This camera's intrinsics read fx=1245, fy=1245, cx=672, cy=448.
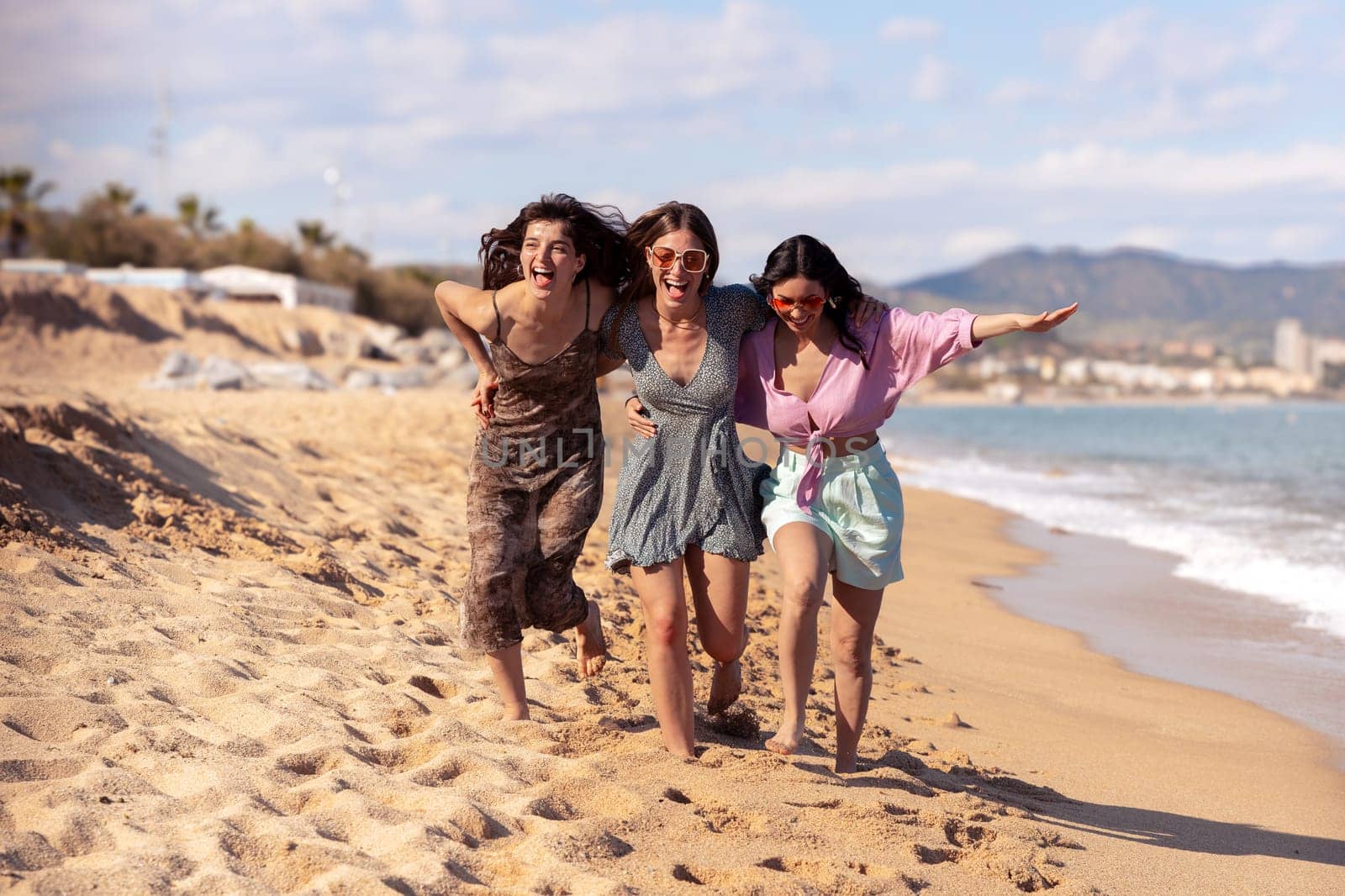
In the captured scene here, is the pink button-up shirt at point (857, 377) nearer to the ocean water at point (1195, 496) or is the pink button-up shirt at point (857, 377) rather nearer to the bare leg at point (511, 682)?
the bare leg at point (511, 682)

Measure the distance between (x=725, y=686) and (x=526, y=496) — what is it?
0.94 m

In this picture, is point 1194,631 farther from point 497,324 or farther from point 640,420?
point 497,324

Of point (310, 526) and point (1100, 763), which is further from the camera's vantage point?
point (310, 526)

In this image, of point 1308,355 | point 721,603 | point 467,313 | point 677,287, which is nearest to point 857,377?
point 677,287

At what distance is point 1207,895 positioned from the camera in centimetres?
357

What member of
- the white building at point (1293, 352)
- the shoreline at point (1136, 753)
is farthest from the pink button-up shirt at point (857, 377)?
the white building at point (1293, 352)

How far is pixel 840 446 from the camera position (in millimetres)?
3947

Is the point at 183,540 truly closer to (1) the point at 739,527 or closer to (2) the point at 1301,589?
(1) the point at 739,527

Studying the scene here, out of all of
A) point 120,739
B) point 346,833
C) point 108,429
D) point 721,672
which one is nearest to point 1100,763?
point 721,672

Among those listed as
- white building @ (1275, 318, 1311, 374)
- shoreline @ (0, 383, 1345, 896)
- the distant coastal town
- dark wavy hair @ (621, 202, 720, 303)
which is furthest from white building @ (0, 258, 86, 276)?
white building @ (1275, 318, 1311, 374)

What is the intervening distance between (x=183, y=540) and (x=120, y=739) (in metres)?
2.54

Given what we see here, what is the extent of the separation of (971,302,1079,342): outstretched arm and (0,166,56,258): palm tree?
152ft

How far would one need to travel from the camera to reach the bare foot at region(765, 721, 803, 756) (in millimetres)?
3949

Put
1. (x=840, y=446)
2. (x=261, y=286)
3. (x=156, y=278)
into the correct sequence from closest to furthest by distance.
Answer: (x=840, y=446), (x=156, y=278), (x=261, y=286)
